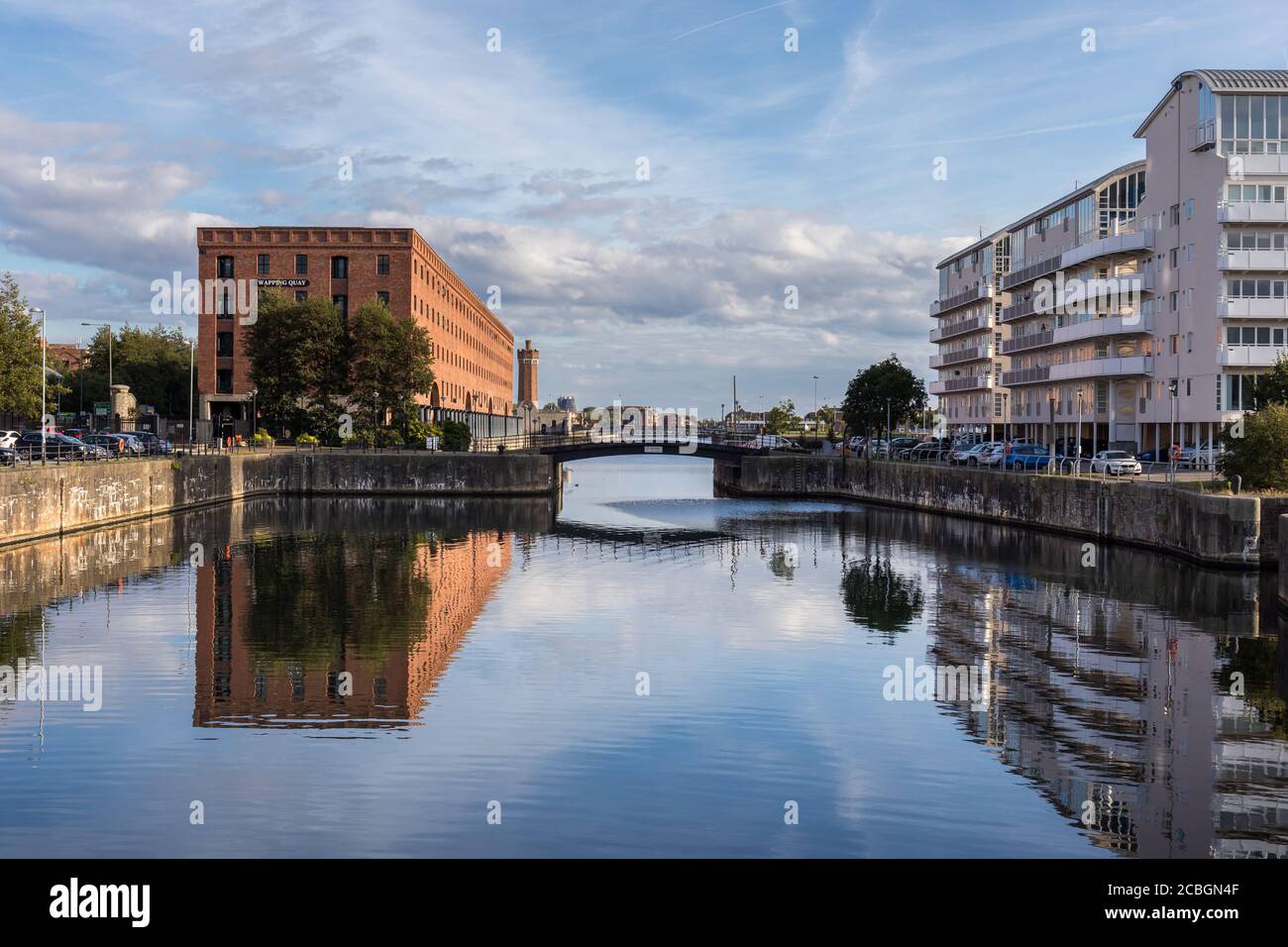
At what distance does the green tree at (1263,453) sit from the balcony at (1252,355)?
2683cm

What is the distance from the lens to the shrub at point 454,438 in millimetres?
103938

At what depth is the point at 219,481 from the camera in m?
79.5

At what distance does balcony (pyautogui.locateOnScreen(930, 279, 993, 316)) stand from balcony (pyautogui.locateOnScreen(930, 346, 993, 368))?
196 inches

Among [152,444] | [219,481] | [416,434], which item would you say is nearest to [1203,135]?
[416,434]

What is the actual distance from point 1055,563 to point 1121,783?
3278 centimetres

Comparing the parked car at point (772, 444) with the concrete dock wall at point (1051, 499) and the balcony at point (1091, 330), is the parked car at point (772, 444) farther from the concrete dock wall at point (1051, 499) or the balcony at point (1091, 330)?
the balcony at point (1091, 330)

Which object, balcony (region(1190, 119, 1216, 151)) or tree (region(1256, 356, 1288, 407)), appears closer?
tree (region(1256, 356, 1288, 407))

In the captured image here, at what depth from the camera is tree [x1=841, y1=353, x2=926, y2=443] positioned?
11012cm

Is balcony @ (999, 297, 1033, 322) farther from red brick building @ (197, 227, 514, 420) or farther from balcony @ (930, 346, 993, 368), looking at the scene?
red brick building @ (197, 227, 514, 420)

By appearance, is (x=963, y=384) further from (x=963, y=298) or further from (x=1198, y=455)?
(x=1198, y=455)

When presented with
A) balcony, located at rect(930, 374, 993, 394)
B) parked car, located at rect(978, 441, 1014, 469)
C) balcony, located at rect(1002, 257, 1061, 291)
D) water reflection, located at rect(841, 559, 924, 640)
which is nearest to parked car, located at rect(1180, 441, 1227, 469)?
parked car, located at rect(978, 441, 1014, 469)

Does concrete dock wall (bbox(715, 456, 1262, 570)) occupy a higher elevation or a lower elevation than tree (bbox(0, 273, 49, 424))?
lower
